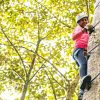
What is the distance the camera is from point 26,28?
32.7ft

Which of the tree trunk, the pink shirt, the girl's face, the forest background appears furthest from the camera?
the forest background

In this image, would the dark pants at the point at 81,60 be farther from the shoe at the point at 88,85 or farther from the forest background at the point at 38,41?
the forest background at the point at 38,41

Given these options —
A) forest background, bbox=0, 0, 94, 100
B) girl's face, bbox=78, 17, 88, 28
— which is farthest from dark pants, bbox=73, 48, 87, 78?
forest background, bbox=0, 0, 94, 100

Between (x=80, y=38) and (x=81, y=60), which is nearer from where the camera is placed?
(x=81, y=60)

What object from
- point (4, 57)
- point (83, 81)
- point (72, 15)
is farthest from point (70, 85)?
point (83, 81)

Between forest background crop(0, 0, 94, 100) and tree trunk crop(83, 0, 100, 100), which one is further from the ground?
forest background crop(0, 0, 94, 100)

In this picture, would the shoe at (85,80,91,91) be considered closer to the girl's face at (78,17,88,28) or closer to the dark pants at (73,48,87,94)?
the dark pants at (73,48,87,94)

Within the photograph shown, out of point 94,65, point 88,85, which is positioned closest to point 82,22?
point 94,65

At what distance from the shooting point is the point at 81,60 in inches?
138

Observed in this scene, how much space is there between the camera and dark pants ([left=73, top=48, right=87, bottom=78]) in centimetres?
334

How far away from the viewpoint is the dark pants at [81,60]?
3.34 metres

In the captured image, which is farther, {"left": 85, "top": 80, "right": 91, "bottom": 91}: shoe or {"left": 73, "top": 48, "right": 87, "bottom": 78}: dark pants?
{"left": 73, "top": 48, "right": 87, "bottom": 78}: dark pants

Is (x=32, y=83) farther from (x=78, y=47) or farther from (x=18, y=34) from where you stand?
(x=78, y=47)

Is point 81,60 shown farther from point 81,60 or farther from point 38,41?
point 38,41
